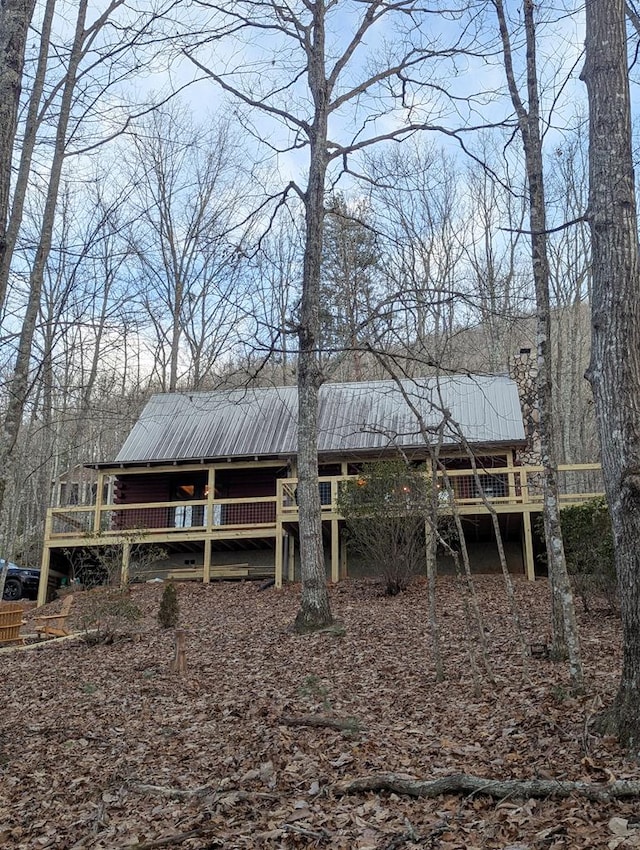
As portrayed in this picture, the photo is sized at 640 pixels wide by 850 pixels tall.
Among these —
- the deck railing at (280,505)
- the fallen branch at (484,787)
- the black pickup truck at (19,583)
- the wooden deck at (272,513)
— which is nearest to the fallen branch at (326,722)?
the fallen branch at (484,787)

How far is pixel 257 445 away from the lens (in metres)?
19.3

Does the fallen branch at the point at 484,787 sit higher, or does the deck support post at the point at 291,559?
the deck support post at the point at 291,559

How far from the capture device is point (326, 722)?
19.3 ft

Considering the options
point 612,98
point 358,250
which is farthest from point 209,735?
point 358,250

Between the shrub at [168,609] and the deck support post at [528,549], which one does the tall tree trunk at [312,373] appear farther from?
the deck support post at [528,549]

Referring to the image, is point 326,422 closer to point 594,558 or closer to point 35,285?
Result: point 594,558

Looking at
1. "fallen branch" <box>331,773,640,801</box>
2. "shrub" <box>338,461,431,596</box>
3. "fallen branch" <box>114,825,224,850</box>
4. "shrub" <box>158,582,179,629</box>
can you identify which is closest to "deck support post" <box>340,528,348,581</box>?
"shrub" <box>338,461,431,596</box>

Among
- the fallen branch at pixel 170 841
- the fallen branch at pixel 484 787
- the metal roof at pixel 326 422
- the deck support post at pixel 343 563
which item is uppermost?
the metal roof at pixel 326 422

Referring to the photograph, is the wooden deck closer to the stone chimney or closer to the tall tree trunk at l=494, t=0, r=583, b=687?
the stone chimney

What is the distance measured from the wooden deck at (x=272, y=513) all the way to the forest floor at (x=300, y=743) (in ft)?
17.8

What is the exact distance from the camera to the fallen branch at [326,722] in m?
Answer: 5.73

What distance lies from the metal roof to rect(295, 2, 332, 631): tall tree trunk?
6.87 m

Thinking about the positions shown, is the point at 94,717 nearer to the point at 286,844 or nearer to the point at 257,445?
the point at 286,844

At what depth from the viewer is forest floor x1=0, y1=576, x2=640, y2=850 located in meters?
3.87
